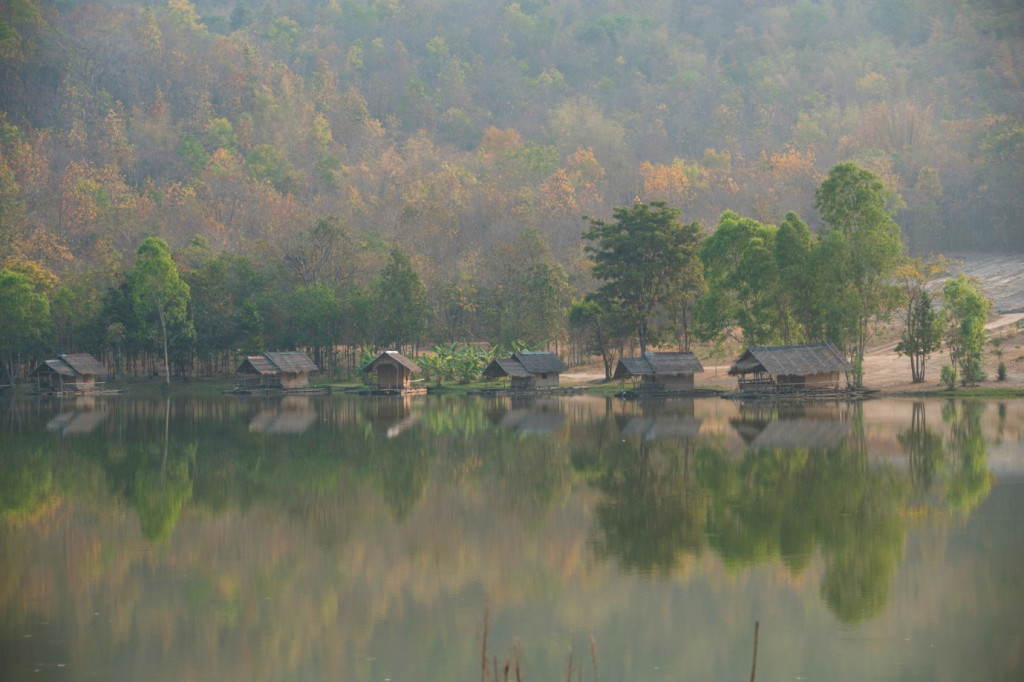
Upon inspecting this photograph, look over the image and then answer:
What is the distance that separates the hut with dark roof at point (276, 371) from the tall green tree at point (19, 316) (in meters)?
12.0

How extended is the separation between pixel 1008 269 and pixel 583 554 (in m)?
60.8

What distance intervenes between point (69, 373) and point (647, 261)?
101 feet

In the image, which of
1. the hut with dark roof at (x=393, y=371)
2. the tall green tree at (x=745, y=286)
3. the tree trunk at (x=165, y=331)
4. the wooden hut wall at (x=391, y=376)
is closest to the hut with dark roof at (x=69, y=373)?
the tree trunk at (x=165, y=331)

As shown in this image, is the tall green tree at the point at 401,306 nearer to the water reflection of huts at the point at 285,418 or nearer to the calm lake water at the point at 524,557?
the water reflection of huts at the point at 285,418

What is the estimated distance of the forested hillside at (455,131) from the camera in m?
76.9

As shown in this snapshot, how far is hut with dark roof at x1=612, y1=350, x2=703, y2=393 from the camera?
2034 inches

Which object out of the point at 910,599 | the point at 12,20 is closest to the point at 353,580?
the point at 910,599

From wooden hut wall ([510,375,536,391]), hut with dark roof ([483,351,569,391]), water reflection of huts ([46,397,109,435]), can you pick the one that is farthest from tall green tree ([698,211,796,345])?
water reflection of huts ([46,397,109,435])

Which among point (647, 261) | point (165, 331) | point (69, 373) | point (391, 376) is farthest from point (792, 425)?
point (69, 373)

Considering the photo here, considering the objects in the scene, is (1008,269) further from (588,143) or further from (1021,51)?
(588,143)

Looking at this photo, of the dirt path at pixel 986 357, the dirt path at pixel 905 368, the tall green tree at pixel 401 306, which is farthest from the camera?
the tall green tree at pixel 401 306

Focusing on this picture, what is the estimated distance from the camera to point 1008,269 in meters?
69.9

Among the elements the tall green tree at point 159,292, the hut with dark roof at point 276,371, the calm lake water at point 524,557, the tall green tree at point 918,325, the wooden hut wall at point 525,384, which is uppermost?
the tall green tree at point 159,292

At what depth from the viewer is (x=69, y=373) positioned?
2371 inches
